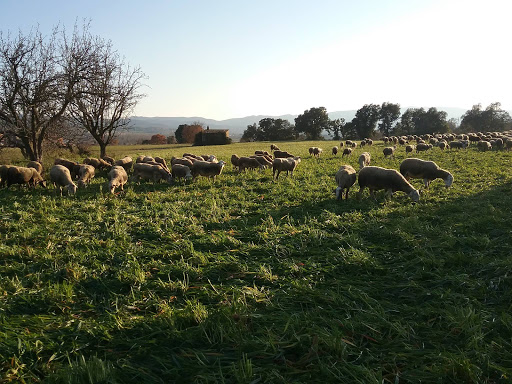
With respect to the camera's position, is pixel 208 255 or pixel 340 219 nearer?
pixel 208 255

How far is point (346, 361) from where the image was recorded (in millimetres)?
3014

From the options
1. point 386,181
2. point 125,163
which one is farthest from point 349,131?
point 386,181

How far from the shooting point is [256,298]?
13.9 feet

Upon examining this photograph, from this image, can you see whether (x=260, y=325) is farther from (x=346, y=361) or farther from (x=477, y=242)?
(x=477, y=242)

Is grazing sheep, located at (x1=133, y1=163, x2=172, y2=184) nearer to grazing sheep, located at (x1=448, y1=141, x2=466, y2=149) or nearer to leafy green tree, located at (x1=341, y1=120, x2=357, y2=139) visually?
grazing sheep, located at (x1=448, y1=141, x2=466, y2=149)

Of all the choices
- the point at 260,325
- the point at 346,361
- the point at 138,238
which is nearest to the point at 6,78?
the point at 138,238

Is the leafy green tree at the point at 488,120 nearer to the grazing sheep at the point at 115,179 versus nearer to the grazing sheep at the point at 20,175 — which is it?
the grazing sheep at the point at 115,179

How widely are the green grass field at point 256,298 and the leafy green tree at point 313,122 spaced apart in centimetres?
7993

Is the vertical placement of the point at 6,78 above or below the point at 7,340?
above

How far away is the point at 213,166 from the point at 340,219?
867 cm

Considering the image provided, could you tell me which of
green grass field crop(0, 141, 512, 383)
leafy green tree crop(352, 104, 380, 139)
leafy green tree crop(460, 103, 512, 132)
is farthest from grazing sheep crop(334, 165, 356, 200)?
leafy green tree crop(460, 103, 512, 132)

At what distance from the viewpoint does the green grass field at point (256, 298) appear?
2.98 metres

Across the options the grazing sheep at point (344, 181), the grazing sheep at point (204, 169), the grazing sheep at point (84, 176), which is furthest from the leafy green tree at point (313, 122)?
the grazing sheep at point (344, 181)

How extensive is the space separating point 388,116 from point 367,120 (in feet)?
22.0
